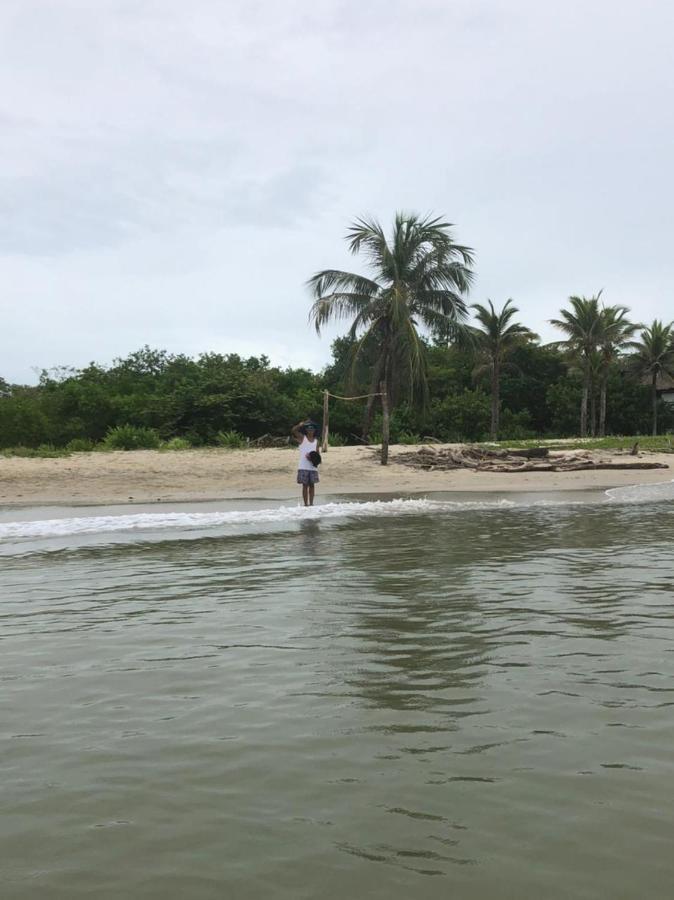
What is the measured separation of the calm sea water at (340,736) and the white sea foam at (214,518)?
4275mm

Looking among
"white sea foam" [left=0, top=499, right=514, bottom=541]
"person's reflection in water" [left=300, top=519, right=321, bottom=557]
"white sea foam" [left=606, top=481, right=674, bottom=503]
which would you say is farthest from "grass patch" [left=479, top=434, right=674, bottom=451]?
"person's reflection in water" [left=300, top=519, right=321, bottom=557]

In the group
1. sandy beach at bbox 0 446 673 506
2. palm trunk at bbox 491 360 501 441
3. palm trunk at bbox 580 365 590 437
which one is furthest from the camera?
palm trunk at bbox 580 365 590 437

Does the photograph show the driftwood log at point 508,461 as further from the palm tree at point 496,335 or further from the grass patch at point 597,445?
the palm tree at point 496,335

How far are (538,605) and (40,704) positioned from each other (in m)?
3.66

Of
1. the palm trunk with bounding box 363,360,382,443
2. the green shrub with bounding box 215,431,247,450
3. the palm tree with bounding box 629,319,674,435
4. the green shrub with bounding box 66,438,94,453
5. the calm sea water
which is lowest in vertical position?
the calm sea water

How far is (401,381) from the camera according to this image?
93.2 feet

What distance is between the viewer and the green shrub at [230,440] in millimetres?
26125

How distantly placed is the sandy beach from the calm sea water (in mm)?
10372

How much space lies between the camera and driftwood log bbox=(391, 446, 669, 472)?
72.0ft

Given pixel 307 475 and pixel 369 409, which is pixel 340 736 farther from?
pixel 369 409

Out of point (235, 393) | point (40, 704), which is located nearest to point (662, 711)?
point (40, 704)

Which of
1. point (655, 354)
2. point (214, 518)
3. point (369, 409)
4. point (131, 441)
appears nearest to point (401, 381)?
point (369, 409)

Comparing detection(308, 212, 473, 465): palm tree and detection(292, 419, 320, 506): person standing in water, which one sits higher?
detection(308, 212, 473, 465): palm tree

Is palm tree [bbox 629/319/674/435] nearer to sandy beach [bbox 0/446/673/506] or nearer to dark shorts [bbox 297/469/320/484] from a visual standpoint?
sandy beach [bbox 0/446/673/506]
